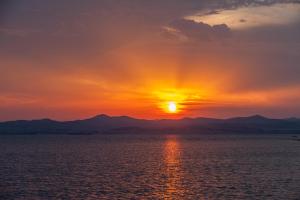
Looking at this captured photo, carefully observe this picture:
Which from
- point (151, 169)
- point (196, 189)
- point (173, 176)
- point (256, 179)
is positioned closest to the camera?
point (196, 189)

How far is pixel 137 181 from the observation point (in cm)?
6875

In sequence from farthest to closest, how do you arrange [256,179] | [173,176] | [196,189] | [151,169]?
[151,169] < [173,176] < [256,179] < [196,189]

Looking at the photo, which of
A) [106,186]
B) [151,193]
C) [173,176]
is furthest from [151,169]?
[151,193]

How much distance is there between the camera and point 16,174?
262 ft

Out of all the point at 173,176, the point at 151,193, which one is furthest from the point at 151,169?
the point at 151,193

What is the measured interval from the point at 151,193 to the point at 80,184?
44.3 ft

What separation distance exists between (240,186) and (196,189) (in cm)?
656

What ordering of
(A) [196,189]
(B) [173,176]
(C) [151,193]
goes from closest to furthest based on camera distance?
(C) [151,193]
(A) [196,189]
(B) [173,176]

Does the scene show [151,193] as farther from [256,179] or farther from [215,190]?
[256,179]

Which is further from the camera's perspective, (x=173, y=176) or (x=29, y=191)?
(x=173, y=176)

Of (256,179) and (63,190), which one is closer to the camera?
Answer: (63,190)

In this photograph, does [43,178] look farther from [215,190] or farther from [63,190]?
[215,190]

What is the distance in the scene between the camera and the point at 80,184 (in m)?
66.0

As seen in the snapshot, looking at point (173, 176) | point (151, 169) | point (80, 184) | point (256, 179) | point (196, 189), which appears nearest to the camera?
point (196, 189)
